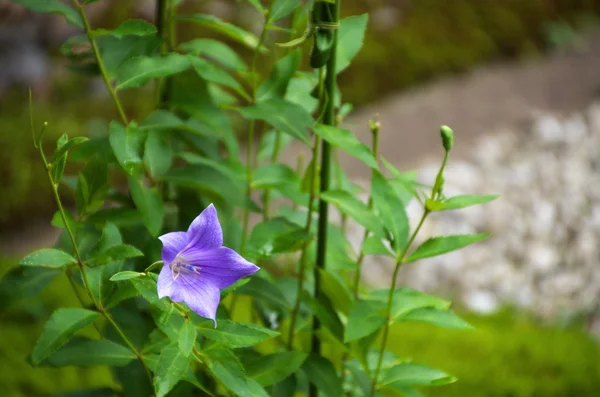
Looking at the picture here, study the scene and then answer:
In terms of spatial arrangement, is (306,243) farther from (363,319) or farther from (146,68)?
(146,68)

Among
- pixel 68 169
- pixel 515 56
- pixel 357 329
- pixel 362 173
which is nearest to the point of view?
pixel 357 329

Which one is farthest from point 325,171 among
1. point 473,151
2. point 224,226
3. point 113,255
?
point 473,151

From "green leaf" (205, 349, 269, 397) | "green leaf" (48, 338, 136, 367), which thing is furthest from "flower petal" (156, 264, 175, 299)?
"green leaf" (48, 338, 136, 367)

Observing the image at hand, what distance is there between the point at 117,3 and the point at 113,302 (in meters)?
3.04

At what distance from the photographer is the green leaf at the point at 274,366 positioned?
0.83 metres

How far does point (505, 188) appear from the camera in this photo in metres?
3.47

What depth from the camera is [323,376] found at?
882 mm

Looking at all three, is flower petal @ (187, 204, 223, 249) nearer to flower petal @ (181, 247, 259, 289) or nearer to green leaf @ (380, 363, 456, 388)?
flower petal @ (181, 247, 259, 289)

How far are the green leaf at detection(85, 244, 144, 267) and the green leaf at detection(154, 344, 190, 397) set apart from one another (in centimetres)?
9

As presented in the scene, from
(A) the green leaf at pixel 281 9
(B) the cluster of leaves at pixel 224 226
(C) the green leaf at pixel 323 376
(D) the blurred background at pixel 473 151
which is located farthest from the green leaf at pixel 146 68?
(D) the blurred background at pixel 473 151

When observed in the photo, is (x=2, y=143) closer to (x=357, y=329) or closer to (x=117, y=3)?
(x=117, y=3)

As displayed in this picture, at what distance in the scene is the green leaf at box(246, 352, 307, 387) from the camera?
830mm

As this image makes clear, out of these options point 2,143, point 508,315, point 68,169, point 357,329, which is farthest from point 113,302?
point 2,143

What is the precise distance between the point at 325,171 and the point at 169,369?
0.30 m
